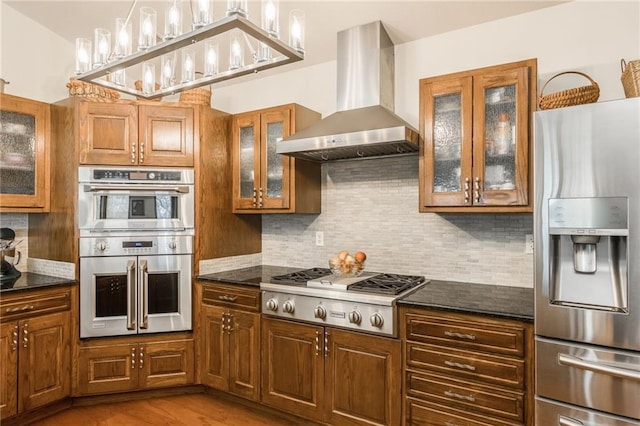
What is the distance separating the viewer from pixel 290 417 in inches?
108

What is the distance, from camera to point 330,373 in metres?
2.48

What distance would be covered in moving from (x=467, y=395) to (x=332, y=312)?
865 millimetres

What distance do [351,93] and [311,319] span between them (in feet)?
5.36

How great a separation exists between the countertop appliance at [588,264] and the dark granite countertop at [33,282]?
308cm

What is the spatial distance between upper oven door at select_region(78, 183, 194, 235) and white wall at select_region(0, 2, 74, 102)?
1130 millimetres

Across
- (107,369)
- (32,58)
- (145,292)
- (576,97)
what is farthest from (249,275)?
(32,58)

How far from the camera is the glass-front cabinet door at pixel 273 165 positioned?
3.15 m

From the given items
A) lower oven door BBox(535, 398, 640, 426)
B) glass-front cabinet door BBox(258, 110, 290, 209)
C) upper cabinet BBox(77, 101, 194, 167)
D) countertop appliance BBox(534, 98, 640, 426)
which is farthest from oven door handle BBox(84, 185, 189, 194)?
lower oven door BBox(535, 398, 640, 426)

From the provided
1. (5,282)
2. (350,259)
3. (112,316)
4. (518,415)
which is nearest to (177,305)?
(112,316)

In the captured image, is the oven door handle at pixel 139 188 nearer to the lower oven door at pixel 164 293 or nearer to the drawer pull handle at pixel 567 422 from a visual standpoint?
the lower oven door at pixel 164 293

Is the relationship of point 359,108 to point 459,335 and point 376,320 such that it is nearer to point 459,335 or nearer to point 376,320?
point 376,320

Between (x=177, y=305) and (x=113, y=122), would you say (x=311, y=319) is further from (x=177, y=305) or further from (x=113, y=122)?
(x=113, y=122)

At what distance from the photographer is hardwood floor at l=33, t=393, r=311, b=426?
274 cm

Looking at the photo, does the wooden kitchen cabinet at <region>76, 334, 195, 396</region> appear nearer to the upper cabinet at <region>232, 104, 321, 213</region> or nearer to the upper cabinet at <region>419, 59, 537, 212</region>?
the upper cabinet at <region>232, 104, 321, 213</region>
